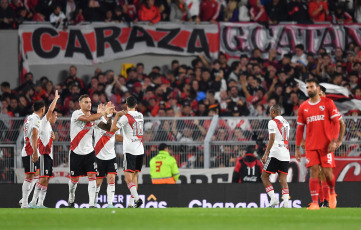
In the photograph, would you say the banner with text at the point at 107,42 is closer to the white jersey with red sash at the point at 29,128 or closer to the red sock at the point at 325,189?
the white jersey with red sash at the point at 29,128

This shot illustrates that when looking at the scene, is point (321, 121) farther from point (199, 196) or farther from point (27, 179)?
point (27, 179)

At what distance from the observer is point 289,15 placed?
26062 millimetres

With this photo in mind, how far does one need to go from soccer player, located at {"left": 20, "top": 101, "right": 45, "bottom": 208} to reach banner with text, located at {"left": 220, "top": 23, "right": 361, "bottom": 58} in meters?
11.2

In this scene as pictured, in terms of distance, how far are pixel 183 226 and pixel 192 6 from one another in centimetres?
1779

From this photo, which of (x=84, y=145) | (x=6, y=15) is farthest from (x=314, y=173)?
(x=6, y=15)

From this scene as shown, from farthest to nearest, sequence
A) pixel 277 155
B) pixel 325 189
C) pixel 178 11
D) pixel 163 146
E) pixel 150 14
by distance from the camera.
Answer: pixel 178 11 → pixel 150 14 → pixel 163 146 → pixel 277 155 → pixel 325 189

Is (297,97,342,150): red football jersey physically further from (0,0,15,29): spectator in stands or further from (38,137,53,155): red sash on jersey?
(0,0,15,29): spectator in stands

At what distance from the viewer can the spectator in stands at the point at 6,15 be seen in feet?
82.5

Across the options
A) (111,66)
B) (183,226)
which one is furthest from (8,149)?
(183,226)

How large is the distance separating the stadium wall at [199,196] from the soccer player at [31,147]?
297 cm

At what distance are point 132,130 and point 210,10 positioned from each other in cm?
1147

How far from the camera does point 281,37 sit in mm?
25594

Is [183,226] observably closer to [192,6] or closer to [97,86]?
[97,86]

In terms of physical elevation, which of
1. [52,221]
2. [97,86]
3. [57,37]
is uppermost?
[57,37]
